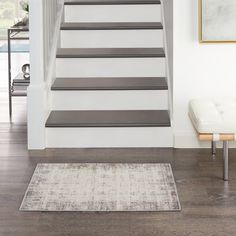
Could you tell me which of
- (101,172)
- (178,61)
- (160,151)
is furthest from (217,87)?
(101,172)

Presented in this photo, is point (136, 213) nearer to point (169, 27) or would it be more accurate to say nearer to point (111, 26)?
point (169, 27)

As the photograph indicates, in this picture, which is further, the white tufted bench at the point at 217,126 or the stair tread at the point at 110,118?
the stair tread at the point at 110,118

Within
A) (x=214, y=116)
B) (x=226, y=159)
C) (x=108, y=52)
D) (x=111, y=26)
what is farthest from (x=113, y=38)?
(x=226, y=159)

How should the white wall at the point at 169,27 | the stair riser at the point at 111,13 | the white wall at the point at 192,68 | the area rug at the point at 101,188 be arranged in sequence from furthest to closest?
the stair riser at the point at 111,13, the white wall at the point at 169,27, the white wall at the point at 192,68, the area rug at the point at 101,188

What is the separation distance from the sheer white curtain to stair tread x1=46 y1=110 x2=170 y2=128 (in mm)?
7308

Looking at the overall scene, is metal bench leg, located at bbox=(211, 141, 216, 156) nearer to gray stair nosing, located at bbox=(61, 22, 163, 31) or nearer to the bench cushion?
the bench cushion

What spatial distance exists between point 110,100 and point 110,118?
0.27 meters

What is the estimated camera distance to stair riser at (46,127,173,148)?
473 centimetres

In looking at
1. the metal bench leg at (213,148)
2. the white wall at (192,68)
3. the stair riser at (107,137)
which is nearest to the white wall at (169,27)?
the white wall at (192,68)

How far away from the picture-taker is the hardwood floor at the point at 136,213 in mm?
3248

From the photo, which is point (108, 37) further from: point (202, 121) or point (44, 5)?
point (202, 121)

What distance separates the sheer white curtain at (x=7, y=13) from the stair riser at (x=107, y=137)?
7562 mm

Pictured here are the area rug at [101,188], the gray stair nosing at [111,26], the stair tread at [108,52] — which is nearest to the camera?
the area rug at [101,188]

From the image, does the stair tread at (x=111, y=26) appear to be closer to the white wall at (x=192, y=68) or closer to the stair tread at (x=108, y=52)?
the stair tread at (x=108, y=52)
